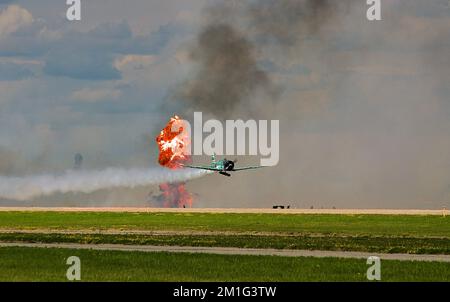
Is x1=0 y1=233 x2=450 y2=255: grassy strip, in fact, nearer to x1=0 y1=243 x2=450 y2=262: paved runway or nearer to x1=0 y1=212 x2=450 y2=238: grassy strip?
x1=0 y1=243 x2=450 y2=262: paved runway

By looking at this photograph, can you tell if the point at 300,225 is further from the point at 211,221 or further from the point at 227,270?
the point at 227,270

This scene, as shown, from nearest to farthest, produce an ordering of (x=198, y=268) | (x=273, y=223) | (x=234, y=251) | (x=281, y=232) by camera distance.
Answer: (x=198, y=268)
(x=234, y=251)
(x=281, y=232)
(x=273, y=223)

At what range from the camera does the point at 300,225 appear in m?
102

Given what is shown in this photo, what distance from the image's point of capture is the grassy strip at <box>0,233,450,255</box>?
6425 centimetres

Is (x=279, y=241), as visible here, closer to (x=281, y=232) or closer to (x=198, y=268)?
(x=281, y=232)

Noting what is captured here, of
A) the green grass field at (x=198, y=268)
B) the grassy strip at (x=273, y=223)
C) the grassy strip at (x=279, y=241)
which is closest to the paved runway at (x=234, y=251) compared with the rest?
the grassy strip at (x=279, y=241)

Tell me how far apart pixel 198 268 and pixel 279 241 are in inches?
863

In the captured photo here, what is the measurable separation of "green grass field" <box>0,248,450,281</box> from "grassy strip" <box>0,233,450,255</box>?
1007 cm

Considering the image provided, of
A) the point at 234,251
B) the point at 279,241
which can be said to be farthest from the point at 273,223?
the point at 234,251

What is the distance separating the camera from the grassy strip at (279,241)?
2530 inches

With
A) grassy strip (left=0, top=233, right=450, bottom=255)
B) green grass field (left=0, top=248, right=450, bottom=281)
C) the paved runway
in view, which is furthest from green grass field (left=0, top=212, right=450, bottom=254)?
green grass field (left=0, top=248, right=450, bottom=281)

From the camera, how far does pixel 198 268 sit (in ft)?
163

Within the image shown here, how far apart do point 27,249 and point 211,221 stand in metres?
52.2
